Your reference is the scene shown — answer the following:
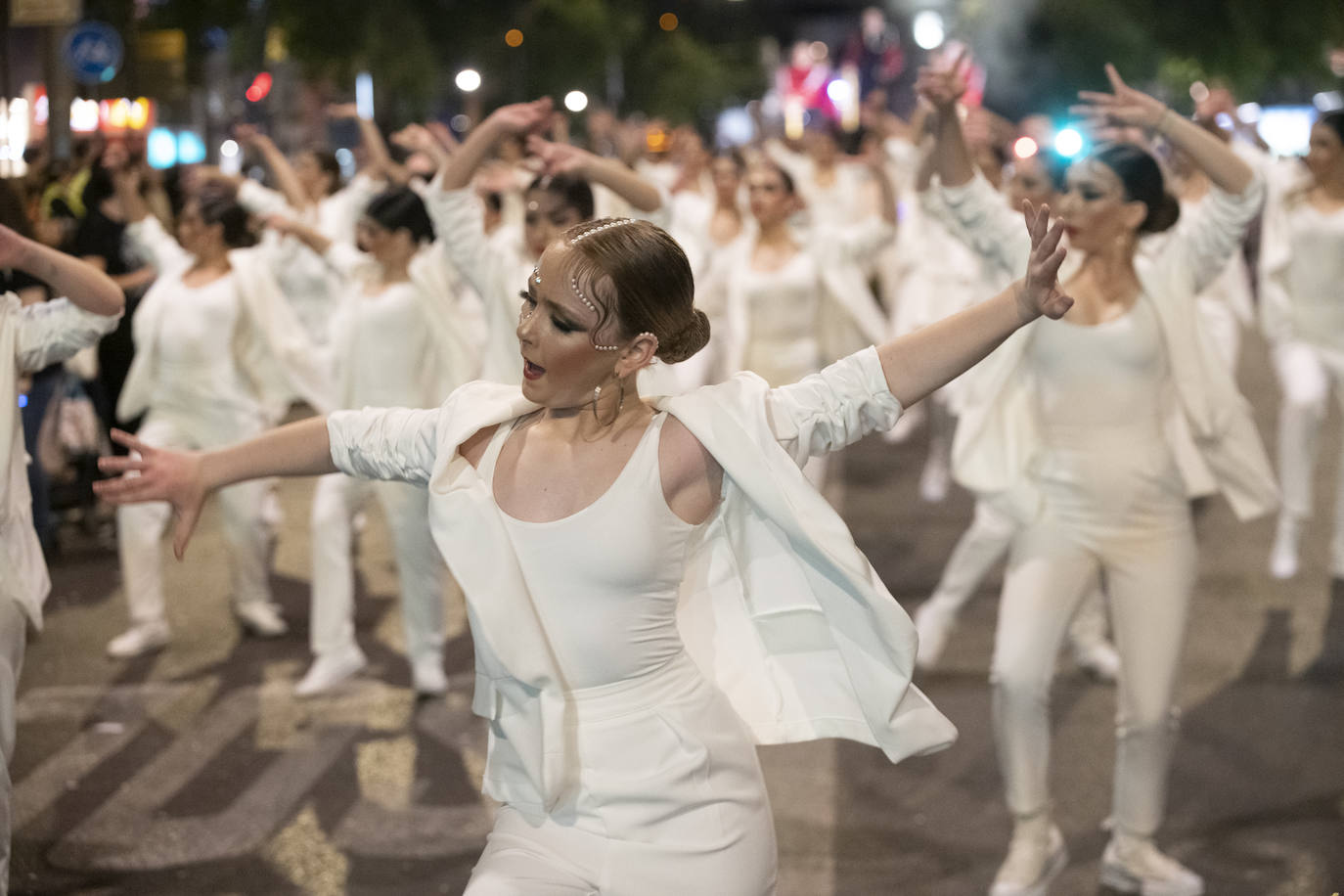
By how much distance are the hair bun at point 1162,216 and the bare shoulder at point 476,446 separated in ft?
8.55

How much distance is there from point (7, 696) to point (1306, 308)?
6.44 meters

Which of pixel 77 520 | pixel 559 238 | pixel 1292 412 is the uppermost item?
pixel 559 238

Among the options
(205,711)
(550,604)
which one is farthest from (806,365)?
(550,604)

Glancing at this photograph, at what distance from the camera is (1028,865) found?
4652 millimetres

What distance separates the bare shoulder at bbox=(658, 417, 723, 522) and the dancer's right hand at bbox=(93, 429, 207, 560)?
899 millimetres

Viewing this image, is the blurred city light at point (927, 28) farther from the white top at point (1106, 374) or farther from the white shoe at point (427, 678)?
the white top at point (1106, 374)

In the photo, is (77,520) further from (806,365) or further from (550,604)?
(550,604)

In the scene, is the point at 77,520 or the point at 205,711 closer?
the point at 205,711

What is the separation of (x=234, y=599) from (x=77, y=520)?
2.89 metres

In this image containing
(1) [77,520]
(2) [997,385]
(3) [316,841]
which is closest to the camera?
(2) [997,385]

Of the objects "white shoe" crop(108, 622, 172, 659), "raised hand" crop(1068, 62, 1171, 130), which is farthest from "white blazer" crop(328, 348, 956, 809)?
"white shoe" crop(108, 622, 172, 659)

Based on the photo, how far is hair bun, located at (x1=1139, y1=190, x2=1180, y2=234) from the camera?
4895 mm

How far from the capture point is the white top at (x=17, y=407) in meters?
3.92

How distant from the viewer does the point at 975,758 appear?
602 centimetres
